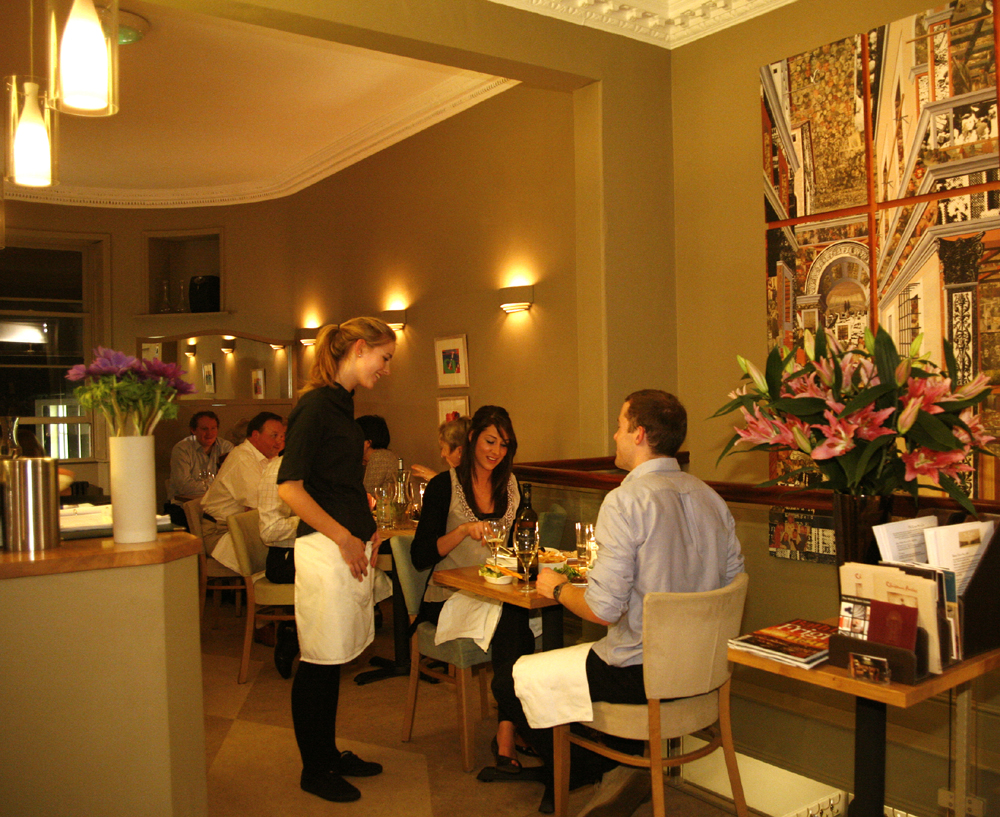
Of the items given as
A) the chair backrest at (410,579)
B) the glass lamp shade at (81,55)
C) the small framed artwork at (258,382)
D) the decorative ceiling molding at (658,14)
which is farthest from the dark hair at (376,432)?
the glass lamp shade at (81,55)

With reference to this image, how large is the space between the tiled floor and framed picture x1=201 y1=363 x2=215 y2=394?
175 inches

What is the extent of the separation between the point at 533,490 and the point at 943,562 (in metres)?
2.47

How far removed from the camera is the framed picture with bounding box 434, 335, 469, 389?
6.35m

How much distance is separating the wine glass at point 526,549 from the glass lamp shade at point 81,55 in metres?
1.94

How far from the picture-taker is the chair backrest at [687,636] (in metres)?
Answer: 2.61

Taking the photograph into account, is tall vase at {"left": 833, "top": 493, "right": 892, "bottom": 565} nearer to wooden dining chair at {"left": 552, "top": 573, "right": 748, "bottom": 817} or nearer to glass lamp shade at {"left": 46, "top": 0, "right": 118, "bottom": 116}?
wooden dining chair at {"left": 552, "top": 573, "right": 748, "bottom": 817}

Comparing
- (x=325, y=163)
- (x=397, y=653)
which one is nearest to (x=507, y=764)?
(x=397, y=653)

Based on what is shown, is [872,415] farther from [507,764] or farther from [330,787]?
[330,787]

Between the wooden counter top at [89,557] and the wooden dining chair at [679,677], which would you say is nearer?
the wooden counter top at [89,557]

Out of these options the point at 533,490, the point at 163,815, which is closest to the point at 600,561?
the point at 163,815

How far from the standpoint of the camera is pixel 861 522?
7.95ft

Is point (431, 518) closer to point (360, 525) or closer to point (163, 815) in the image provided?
point (360, 525)

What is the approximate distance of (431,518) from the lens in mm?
3803

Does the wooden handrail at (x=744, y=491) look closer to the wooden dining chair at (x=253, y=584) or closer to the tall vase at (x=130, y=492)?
the wooden dining chair at (x=253, y=584)
